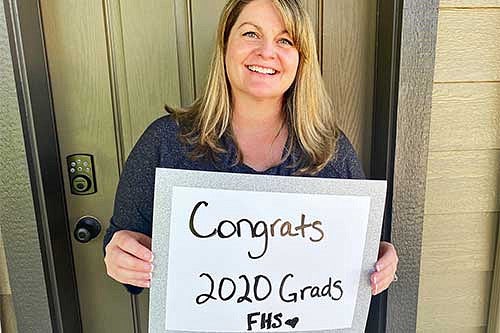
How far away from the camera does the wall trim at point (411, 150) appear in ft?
3.76

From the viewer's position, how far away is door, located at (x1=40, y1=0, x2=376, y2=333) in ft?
4.19

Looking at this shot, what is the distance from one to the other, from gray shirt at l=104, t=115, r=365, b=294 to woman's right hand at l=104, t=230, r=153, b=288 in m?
0.11

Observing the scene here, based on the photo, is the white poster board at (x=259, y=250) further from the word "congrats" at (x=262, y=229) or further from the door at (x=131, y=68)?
the door at (x=131, y=68)

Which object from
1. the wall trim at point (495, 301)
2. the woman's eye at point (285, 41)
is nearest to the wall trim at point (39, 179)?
the woman's eye at point (285, 41)

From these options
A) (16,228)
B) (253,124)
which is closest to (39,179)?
(16,228)

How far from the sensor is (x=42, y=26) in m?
1.25

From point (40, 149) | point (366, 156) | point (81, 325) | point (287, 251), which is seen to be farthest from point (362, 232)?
point (81, 325)

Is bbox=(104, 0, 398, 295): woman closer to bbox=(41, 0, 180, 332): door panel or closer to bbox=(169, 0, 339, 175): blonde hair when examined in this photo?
bbox=(169, 0, 339, 175): blonde hair

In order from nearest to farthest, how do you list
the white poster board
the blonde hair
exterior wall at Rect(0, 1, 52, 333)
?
the white poster board → the blonde hair → exterior wall at Rect(0, 1, 52, 333)

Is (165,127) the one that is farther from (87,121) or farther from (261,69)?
(87,121)

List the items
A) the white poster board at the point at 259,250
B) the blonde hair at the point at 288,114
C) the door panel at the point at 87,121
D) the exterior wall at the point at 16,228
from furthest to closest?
1. the door panel at the point at 87,121
2. the exterior wall at the point at 16,228
3. the blonde hair at the point at 288,114
4. the white poster board at the point at 259,250

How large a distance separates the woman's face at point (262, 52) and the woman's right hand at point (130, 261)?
38 cm

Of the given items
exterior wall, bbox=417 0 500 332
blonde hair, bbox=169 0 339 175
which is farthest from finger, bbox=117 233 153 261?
exterior wall, bbox=417 0 500 332

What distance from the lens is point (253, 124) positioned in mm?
1053
